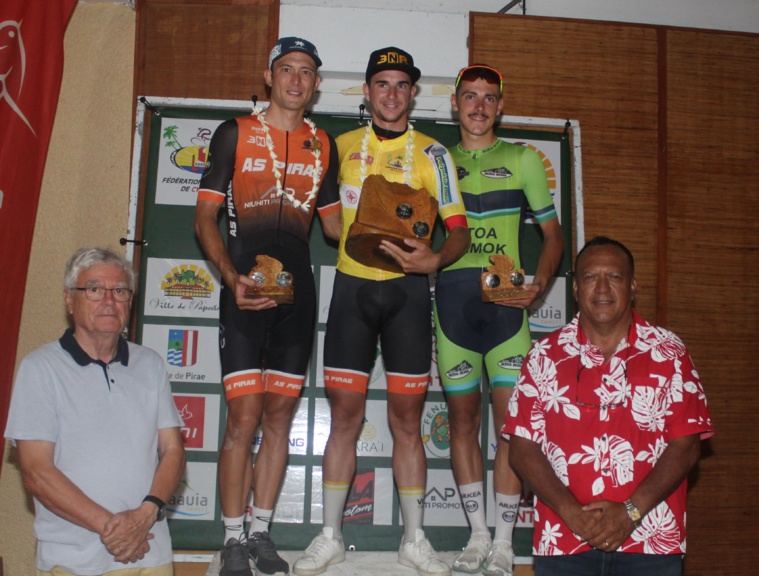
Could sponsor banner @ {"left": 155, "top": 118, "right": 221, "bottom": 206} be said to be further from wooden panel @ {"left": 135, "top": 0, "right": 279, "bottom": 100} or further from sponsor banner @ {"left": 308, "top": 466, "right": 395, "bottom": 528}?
sponsor banner @ {"left": 308, "top": 466, "right": 395, "bottom": 528}

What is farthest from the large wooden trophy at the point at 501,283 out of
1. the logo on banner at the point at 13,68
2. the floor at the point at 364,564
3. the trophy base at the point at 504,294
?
the logo on banner at the point at 13,68

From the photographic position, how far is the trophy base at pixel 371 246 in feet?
9.94

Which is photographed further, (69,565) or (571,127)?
(571,127)

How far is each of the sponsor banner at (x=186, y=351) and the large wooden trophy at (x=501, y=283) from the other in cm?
145

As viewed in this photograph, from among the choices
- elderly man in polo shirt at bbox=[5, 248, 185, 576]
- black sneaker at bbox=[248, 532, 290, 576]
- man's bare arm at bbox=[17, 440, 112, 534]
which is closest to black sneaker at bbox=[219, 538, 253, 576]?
black sneaker at bbox=[248, 532, 290, 576]

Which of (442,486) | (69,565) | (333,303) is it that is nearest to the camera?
(69,565)

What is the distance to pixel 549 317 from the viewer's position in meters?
4.05

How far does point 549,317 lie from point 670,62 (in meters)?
1.70

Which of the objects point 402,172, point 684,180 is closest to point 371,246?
point 402,172

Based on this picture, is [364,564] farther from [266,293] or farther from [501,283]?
[501,283]

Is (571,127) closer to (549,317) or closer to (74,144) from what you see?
(549,317)

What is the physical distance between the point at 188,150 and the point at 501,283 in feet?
5.86

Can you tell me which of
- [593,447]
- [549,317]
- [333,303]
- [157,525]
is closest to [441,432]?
[549,317]

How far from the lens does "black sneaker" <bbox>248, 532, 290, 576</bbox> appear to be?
9.50ft
